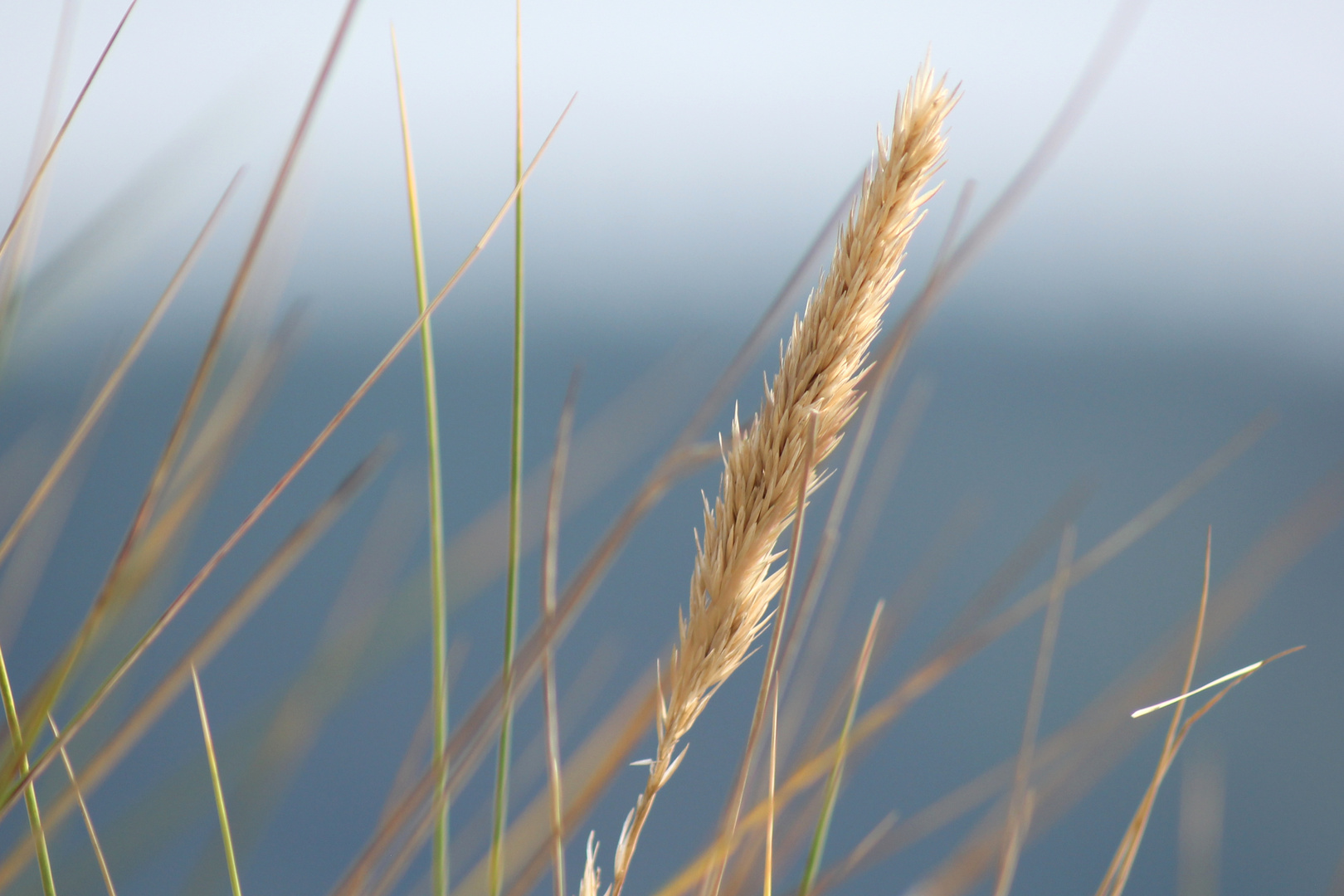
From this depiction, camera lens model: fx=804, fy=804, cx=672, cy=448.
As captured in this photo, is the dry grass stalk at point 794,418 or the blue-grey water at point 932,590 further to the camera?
the blue-grey water at point 932,590

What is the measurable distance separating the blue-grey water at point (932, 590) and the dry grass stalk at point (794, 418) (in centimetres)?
159

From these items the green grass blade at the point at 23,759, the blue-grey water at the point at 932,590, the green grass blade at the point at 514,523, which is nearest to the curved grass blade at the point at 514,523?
the green grass blade at the point at 514,523

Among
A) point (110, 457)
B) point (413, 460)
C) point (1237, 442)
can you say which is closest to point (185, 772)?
point (1237, 442)

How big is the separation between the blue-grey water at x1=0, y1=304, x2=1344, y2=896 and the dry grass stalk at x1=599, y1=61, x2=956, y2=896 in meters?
1.59

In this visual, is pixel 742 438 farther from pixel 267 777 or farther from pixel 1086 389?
pixel 1086 389

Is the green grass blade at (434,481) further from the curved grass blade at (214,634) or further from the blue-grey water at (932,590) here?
the blue-grey water at (932,590)

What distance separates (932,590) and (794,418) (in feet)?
5.71

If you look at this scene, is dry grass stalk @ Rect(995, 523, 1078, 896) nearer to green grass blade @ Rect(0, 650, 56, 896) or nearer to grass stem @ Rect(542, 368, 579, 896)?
grass stem @ Rect(542, 368, 579, 896)

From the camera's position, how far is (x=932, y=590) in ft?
5.96

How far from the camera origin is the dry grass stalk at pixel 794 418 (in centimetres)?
19

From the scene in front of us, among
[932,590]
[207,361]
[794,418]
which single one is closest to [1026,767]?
[794,418]

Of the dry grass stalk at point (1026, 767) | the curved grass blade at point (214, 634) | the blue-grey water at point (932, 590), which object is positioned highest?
the curved grass blade at point (214, 634)

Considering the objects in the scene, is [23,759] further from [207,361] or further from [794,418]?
[794,418]

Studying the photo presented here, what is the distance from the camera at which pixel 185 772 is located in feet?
0.90
